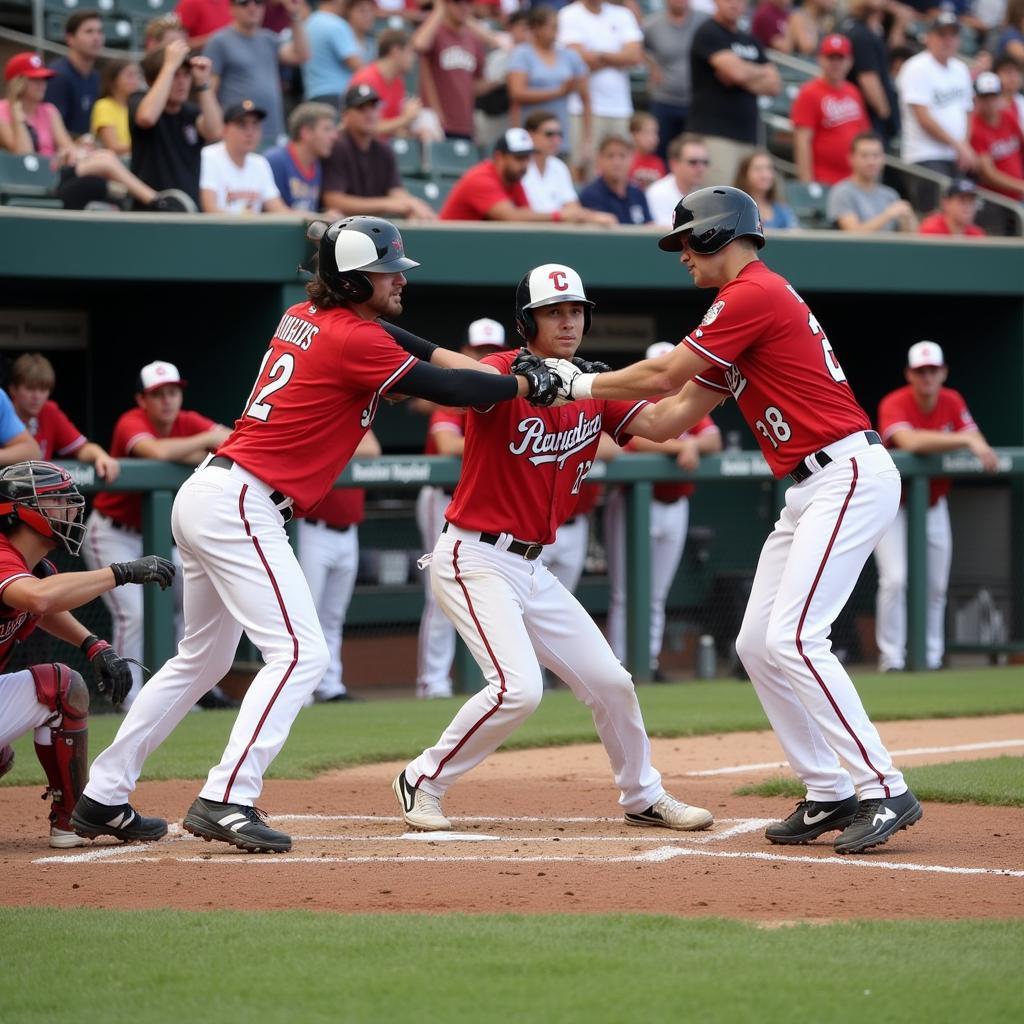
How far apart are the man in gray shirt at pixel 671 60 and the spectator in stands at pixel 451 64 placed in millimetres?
1397

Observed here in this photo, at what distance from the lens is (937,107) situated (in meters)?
13.6

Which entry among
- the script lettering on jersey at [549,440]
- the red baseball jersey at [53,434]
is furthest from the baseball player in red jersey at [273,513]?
the red baseball jersey at [53,434]

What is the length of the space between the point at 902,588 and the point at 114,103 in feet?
19.3

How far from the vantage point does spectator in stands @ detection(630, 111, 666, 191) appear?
42.1 feet

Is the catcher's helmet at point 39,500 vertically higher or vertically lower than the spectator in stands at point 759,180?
lower

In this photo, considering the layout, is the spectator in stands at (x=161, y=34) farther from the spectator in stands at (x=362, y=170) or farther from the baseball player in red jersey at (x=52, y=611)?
the baseball player in red jersey at (x=52, y=611)

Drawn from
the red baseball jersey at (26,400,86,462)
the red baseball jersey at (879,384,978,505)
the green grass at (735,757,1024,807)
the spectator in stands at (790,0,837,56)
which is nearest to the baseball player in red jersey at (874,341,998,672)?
the red baseball jersey at (879,384,978,505)

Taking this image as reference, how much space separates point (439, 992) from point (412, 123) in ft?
32.1

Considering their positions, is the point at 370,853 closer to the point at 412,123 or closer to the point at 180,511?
the point at 180,511

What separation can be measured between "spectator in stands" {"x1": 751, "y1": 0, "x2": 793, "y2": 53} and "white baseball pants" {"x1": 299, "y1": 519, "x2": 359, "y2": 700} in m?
7.50

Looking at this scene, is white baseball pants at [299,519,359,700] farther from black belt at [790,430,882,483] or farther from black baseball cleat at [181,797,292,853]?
black belt at [790,430,882,483]

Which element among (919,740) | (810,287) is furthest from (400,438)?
(919,740)

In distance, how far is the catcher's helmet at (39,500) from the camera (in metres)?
5.39

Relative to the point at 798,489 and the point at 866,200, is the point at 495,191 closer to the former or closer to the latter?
the point at 866,200
